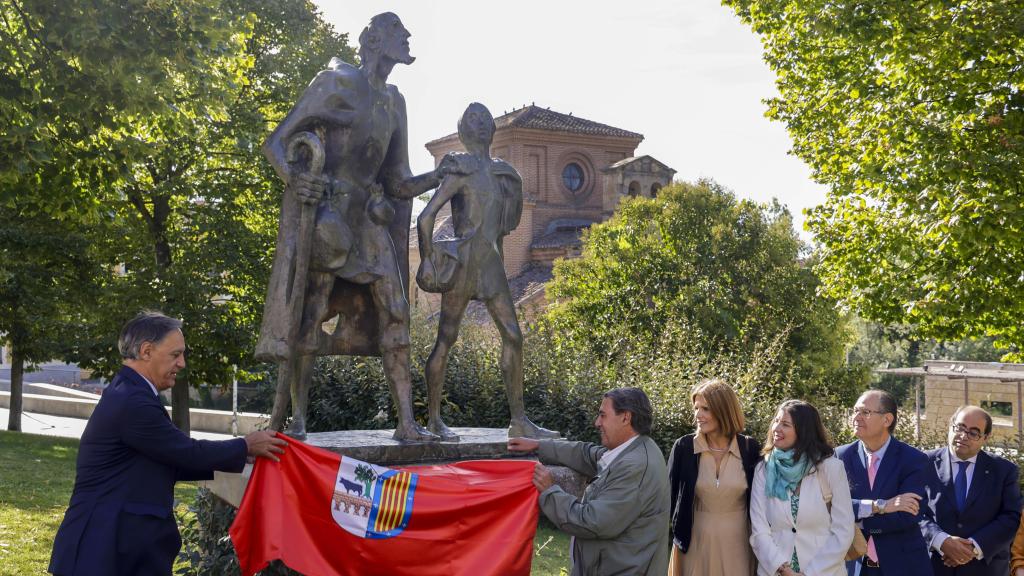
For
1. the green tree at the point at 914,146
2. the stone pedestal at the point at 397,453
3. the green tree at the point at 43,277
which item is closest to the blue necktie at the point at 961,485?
the stone pedestal at the point at 397,453

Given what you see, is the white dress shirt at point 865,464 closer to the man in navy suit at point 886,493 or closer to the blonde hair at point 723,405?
the man in navy suit at point 886,493

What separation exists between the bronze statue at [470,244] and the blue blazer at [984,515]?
2.67 m

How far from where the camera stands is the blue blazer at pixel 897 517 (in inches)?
225

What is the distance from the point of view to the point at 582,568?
4.77m

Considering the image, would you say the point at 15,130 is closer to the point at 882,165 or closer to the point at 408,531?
the point at 408,531

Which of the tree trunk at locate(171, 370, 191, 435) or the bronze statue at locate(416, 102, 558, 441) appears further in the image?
the tree trunk at locate(171, 370, 191, 435)

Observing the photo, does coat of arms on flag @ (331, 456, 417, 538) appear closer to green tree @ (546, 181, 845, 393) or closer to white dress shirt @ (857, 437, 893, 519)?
white dress shirt @ (857, 437, 893, 519)

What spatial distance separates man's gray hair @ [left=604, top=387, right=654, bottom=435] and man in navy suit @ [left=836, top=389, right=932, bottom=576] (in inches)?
69.4

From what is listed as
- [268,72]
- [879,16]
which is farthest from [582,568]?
[268,72]

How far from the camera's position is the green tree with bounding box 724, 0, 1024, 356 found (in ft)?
50.0

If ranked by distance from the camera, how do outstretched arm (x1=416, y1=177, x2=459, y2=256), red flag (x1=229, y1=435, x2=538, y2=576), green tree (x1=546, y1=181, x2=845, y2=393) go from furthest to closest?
green tree (x1=546, y1=181, x2=845, y2=393), outstretched arm (x1=416, y1=177, x2=459, y2=256), red flag (x1=229, y1=435, x2=538, y2=576)

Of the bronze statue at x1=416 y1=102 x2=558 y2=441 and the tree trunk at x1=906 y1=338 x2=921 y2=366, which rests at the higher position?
the tree trunk at x1=906 y1=338 x2=921 y2=366

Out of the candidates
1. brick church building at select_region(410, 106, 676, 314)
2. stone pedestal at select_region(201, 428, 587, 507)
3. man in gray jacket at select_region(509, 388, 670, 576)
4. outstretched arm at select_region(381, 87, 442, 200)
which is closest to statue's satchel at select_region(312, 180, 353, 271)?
outstretched arm at select_region(381, 87, 442, 200)

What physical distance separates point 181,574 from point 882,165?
13.7 meters
